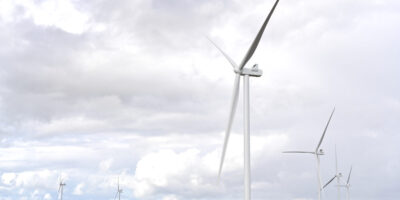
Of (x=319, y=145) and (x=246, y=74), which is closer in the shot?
(x=246, y=74)

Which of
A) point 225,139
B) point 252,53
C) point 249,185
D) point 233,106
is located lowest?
point 249,185

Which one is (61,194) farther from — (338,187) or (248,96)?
(248,96)

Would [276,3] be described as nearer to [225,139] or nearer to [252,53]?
[252,53]

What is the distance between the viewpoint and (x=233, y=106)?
62156mm

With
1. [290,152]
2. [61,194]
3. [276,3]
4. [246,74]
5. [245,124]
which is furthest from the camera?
[61,194]

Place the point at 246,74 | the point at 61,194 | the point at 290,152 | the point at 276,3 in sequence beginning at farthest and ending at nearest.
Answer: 1. the point at 61,194
2. the point at 290,152
3. the point at 246,74
4. the point at 276,3

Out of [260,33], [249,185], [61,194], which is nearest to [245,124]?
[249,185]

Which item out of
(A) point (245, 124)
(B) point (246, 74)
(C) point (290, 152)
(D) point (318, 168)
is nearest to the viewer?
(A) point (245, 124)

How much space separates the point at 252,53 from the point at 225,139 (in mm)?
10605

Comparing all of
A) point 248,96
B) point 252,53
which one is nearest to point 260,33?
point 252,53

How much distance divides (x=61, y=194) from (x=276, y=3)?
152200 millimetres

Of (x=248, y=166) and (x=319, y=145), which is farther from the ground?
(x=319, y=145)

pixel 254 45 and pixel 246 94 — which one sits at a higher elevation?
pixel 254 45

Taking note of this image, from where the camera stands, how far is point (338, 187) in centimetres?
14312
